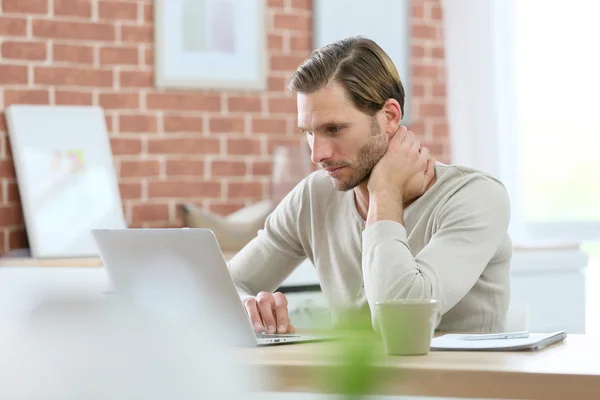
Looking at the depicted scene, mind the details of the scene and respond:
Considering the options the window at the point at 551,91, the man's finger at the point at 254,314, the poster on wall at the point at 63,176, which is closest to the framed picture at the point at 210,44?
the poster on wall at the point at 63,176

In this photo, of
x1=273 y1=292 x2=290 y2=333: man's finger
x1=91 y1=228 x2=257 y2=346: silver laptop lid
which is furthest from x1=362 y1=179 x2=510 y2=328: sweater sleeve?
x1=91 y1=228 x2=257 y2=346: silver laptop lid

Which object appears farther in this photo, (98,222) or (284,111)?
(284,111)

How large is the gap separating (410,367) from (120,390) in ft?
3.02

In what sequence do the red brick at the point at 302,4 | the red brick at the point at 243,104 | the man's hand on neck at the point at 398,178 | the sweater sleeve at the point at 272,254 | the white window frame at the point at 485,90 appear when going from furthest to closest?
the white window frame at the point at 485,90 < the red brick at the point at 302,4 < the red brick at the point at 243,104 < the sweater sleeve at the point at 272,254 < the man's hand on neck at the point at 398,178

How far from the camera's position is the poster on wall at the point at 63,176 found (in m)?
3.24

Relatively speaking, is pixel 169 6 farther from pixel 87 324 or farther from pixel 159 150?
pixel 87 324

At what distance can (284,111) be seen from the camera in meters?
3.80

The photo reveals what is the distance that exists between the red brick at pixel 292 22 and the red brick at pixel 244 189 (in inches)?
24.4

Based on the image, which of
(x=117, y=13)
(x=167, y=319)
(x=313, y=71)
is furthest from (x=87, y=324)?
(x=117, y=13)

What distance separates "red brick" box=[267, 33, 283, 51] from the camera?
12.3 ft

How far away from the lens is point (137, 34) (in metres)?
3.53

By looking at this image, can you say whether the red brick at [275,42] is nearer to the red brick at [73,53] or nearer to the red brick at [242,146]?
the red brick at [242,146]

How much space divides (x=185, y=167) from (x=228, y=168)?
0.17 meters

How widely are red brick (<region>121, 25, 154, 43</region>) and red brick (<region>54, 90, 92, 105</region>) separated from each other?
0.25 meters
